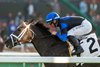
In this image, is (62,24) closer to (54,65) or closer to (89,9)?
(54,65)

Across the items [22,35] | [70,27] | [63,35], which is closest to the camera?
[63,35]

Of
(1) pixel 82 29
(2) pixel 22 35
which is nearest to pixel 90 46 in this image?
(1) pixel 82 29

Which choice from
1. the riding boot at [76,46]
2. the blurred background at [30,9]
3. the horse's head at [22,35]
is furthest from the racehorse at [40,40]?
the blurred background at [30,9]

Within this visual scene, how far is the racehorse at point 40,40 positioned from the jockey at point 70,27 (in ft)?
0.37

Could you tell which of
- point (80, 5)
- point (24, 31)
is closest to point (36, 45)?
point (24, 31)

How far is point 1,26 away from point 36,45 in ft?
34.2

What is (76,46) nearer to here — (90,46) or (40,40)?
(90,46)

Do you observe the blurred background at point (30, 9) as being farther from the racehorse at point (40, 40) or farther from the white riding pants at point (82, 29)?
the racehorse at point (40, 40)

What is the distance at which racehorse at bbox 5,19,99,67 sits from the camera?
769 centimetres

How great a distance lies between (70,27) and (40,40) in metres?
0.52

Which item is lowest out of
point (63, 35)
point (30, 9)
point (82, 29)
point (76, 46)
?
point (76, 46)

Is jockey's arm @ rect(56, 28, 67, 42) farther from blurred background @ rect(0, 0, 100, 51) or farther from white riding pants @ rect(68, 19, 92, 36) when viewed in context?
blurred background @ rect(0, 0, 100, 51)

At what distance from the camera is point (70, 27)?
310 inches

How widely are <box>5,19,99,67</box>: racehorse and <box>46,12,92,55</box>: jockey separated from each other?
0.11 m
